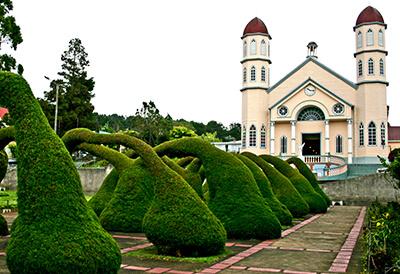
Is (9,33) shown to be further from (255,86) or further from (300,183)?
(255,86)

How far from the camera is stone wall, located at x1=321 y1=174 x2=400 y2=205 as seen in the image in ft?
96.3

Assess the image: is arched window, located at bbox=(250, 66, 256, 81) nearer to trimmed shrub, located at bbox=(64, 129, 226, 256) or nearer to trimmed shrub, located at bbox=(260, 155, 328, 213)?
trimmed shrub, located at bbox=(260, 155, 328, 213)

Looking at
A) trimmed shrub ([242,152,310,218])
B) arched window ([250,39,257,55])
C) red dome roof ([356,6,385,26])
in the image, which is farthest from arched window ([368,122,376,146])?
trimmed shrub ([242,152,310,218])

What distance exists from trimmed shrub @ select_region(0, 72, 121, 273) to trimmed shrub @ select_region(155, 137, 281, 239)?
6034mm

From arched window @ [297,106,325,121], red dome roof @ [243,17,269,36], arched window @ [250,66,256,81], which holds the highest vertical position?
red dome roof @ [243,17,269,36]

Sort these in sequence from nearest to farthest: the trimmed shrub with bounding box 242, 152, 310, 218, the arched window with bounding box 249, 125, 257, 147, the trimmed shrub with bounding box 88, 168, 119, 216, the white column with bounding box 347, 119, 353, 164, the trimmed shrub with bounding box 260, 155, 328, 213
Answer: the trimmed shrub with bounding box 88, 168, 119, 216 < the trimmed shrub with bounding box 242, 152, 310, 218 < the trimmed shrub with bounding box 260, 155, 328, 213 < the white column with bounding box 347, 119, 353, 164 < the arched window with bounding box 249, 125, 257, 147

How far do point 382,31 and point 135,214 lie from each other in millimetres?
34450

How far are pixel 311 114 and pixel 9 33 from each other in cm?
2750

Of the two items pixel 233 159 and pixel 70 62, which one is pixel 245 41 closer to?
pixel 70 62

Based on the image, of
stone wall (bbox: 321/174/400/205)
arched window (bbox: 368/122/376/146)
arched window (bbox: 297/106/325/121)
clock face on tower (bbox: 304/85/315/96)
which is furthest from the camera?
arched window (bbox: 297/106/325/121)

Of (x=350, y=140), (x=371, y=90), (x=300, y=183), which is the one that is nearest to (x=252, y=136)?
(x=350, y=140)

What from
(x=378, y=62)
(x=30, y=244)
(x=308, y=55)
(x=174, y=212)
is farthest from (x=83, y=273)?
(x=308, y=55)

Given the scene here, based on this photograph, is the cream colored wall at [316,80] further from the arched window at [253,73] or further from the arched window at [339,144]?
the arched window at [339,144]

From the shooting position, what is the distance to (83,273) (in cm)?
570
